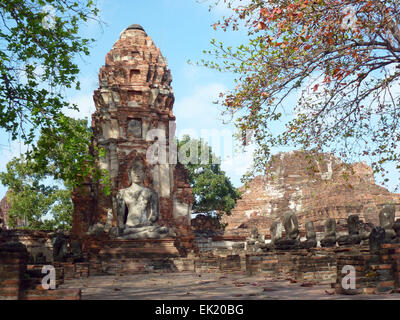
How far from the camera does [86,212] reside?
64.8ft

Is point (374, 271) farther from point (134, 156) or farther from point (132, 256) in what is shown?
point (134, 156)

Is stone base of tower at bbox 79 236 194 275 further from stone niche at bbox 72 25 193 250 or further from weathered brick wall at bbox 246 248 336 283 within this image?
weathered brick wall at bbox 246 248 336 283

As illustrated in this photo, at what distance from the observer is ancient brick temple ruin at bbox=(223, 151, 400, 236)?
1203 inches

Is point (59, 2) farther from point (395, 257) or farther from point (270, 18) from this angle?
point (395, 257)

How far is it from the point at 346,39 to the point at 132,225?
11854 mm

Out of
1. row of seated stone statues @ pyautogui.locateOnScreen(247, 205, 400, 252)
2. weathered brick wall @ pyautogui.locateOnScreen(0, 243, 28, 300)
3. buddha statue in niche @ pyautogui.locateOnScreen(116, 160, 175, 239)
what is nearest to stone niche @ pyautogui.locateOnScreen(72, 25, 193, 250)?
buddha statue in niche @ pyautogui.locateOnScreen(116, 160, 175, 239)

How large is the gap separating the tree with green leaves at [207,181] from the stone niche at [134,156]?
9931 mm

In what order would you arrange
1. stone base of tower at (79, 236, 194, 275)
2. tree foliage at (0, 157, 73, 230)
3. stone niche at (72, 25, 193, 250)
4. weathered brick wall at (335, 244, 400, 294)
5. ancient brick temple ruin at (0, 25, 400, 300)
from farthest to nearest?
1. tree foliage at (0, 157, 73, 230)
2. stone niche at (72, 25, 193, 250)
3. stone base of tower at (79, 236, 194, 275)
4. ancient brick temple ruin at (0, 25, 400, 300)
5. weathered brick wall at (335, 244, 400, 294)

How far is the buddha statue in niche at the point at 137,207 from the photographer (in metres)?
17.8

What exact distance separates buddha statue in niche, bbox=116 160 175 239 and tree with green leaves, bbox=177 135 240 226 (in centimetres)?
1170

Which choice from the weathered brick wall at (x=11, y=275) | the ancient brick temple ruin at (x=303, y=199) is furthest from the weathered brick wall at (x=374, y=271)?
the ancient brick temple ruin at (x=303, y=199)

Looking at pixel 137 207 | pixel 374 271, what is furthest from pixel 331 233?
pixel 137 207

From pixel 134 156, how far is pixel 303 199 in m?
23.2
